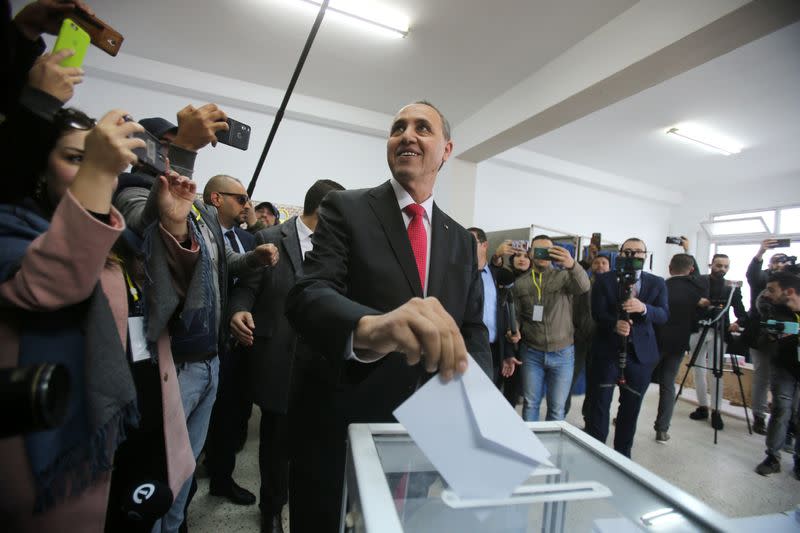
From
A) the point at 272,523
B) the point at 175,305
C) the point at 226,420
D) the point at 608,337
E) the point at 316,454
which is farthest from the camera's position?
the point at 608,337

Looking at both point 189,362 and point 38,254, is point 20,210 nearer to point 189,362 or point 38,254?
point 38,254

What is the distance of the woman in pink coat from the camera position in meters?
0.61

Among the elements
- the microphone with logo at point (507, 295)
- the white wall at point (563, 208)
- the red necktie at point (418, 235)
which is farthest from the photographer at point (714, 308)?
the red necktie at point (418, 235)

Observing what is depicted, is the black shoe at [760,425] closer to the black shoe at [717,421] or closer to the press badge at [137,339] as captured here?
the black shoe at [717,421]

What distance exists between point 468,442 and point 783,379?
153 inches

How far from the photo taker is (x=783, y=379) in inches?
113

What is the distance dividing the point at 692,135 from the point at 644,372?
4018 millimetres

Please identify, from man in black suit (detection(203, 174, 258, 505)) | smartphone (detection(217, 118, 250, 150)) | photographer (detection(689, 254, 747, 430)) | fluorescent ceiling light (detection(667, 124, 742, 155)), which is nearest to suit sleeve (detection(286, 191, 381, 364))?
smartphone (detection(217, 118, 250, 150))

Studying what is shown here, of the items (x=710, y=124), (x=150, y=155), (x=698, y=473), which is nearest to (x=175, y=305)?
(x=150, y=155)

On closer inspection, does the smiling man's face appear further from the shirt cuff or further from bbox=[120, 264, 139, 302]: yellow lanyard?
bbox=[120, 264, 139, 302]: yellow lanyard

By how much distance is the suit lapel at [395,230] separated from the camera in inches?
35.6

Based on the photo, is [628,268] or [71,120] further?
[628,268]

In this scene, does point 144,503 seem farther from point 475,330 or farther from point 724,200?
point 724,200

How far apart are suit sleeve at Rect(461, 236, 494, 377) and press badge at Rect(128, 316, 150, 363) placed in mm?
898
